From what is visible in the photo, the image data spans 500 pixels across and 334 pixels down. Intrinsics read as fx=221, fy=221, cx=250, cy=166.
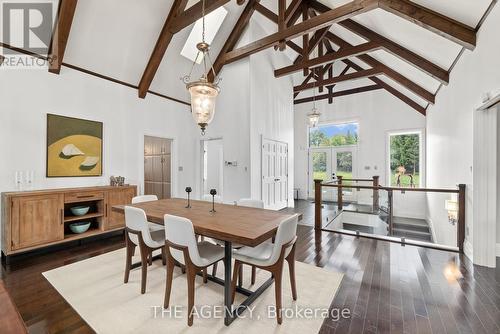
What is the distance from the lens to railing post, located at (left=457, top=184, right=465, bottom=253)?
3.26 m

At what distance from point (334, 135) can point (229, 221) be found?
7341 mm

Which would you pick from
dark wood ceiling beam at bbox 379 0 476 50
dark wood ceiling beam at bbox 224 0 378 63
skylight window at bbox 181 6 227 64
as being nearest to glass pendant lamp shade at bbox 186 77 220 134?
dark wood ceiling beam at bbox 224 0 378 63

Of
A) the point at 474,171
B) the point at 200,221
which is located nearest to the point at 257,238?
the point at 200,221

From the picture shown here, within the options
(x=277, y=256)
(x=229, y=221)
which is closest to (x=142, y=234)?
(x=229, y=221)

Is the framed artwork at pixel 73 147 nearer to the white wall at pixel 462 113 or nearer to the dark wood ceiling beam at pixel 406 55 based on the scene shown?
the dark wood ceiling beam at pixel 406 55

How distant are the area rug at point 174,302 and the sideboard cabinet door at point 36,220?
0.77 metres

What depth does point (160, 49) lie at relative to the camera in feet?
14.5

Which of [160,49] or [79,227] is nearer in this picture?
[79,227]

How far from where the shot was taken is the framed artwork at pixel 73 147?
364 cm

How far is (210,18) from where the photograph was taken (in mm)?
4965

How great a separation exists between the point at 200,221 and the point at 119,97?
3.86 metres

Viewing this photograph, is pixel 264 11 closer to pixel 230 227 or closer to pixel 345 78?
pixel 345 78

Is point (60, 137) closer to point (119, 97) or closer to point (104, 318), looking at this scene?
point (119, 97)

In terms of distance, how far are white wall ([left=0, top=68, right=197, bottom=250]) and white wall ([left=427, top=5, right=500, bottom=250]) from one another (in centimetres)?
553
